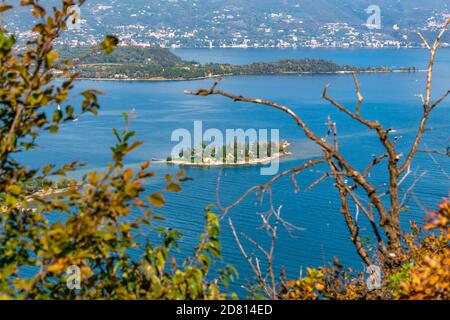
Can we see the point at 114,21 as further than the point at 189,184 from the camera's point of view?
Yes

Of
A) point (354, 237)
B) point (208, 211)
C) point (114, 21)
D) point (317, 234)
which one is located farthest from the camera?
point (114, 21)

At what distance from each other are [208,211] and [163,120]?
2388cm

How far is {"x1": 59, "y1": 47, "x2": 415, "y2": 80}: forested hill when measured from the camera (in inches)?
1628

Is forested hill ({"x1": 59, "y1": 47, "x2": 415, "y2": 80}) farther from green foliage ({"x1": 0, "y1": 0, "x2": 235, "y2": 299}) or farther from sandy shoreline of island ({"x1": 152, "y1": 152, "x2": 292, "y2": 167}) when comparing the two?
green foliage ({"x1": 0, "y1": 0, "x2": 235, "y2": 299})

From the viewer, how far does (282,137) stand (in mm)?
21906

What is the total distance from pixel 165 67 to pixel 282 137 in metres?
24.7

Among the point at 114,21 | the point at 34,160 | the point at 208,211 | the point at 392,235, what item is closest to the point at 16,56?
the point at 208,211

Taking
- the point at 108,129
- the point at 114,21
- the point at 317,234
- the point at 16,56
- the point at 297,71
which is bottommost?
the point at 317,234

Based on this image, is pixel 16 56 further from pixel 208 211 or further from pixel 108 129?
pixel 108 129

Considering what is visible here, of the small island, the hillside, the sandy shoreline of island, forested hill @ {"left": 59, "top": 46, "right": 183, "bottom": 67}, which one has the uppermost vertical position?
the hillside

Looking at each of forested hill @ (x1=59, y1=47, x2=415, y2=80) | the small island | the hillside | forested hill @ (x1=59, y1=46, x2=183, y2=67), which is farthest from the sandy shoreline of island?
the hillside

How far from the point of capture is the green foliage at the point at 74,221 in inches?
40.3

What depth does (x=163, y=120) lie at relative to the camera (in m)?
25.0

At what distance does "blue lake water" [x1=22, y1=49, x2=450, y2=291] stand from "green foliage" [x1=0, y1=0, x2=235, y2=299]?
0.39m
